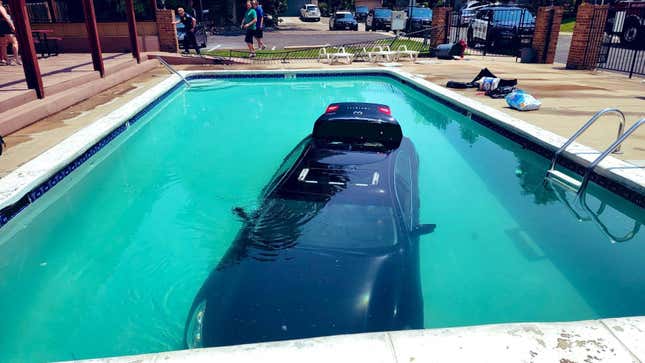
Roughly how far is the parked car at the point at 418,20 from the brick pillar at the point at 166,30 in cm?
1633

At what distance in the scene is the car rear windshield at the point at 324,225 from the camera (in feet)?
12.3

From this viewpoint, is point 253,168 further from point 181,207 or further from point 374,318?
point 374,318

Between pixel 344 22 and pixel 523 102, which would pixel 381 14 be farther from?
pixel 523 102

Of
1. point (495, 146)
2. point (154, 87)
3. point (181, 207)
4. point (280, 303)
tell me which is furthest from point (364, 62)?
point (280, 303)

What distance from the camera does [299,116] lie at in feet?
38.5

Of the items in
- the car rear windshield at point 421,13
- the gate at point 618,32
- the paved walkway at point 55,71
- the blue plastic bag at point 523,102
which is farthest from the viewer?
the car rear windshield at point 421,13

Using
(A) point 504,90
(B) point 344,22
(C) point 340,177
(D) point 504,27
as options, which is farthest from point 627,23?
(B) point 344,22

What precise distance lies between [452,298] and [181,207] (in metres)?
4.19

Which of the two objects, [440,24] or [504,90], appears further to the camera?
[440,24]

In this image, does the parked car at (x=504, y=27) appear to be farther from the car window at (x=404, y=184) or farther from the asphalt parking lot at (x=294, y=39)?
the car window at (x=404, y=184)

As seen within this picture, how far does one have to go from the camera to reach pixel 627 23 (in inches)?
616

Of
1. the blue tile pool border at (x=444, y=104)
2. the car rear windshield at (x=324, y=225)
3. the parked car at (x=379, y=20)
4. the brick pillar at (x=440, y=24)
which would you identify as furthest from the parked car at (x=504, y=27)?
the car rear windshield at (x=324, y=225)

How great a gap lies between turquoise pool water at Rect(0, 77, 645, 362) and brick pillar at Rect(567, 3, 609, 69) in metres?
9.25

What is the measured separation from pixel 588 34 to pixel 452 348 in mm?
16562
